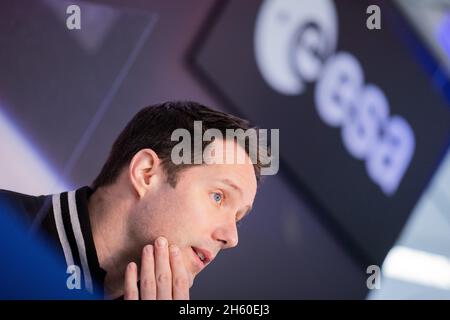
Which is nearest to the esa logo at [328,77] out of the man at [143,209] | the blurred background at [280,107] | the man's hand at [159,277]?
the blurred background at [280,107]

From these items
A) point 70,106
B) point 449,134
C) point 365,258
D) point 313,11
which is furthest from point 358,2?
point 70,106

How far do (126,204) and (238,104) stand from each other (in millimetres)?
464

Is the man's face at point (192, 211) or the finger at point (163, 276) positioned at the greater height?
the man's face at point (192, 211)

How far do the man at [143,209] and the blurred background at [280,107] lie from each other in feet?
0.37

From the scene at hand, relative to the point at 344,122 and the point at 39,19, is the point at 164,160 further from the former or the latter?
the point at 344,122

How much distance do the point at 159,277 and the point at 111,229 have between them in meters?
0.21

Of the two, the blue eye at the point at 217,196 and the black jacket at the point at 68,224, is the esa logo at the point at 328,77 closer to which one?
the blue eye at the point at 217,196

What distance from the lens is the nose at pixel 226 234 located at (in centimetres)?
179

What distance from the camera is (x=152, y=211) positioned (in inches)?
69.5

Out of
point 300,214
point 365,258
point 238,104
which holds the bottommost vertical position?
point 365,258

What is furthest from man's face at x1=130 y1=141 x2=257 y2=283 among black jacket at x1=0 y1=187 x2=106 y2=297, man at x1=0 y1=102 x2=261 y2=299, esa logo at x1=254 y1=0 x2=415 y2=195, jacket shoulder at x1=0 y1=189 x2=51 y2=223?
esa logo at x1=254 y1=0 x2=415 y2=195

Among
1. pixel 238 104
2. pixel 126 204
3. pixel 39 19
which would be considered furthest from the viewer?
pixel 238 104

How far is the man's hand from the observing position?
1.58 meters

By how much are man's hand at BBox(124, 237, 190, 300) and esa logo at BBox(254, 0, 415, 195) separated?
665 millimetres
